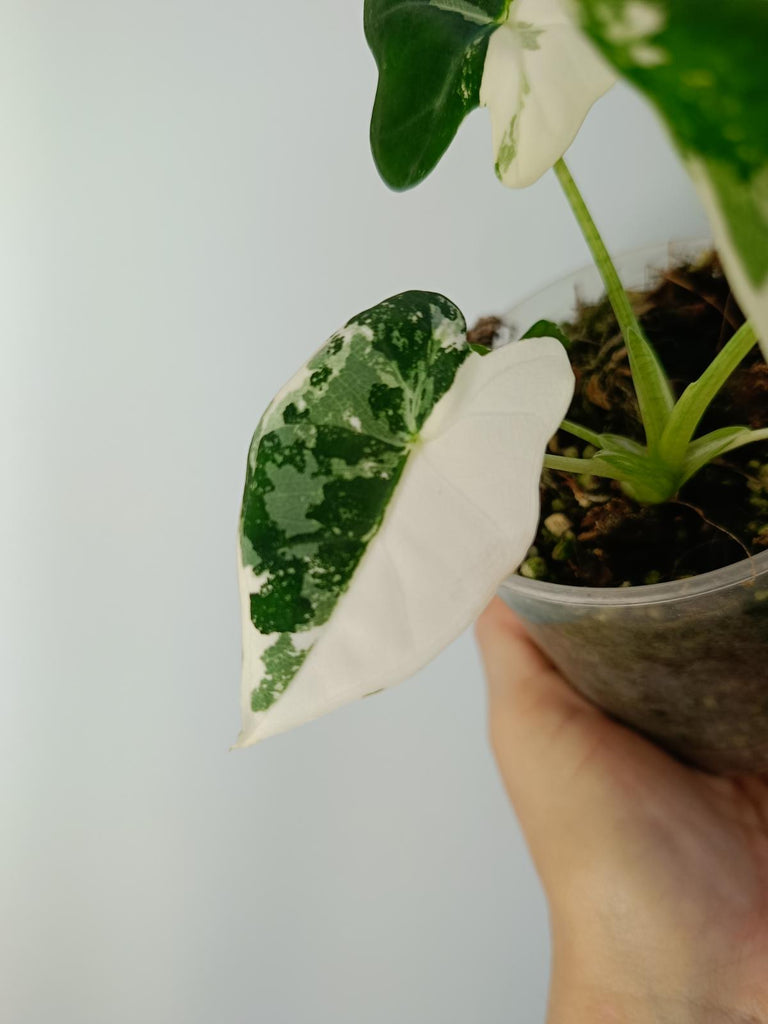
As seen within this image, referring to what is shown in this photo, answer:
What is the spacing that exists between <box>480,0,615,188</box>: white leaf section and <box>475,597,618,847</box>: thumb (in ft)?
1.30

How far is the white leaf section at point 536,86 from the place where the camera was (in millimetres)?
293

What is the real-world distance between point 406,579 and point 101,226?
0.62 m

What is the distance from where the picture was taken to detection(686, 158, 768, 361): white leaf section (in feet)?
0.46

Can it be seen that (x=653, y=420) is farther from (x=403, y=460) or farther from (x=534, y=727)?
(x=534, y=727)

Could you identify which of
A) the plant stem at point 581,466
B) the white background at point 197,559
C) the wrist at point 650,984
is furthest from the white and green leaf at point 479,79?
the wrist at point 650,984

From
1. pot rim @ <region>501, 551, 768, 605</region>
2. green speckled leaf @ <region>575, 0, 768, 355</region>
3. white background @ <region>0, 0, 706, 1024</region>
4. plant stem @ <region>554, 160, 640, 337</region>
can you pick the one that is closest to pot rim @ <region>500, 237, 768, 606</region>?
pot rim @ <region>501, 551, 768, 605</region>

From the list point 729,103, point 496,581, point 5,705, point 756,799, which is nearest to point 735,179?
point 729,103

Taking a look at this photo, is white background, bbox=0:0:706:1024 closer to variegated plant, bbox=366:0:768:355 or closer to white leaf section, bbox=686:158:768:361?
variegated plant, bbox=366:0:768:355

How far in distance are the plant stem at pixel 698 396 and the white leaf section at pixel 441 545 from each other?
0.39 ft

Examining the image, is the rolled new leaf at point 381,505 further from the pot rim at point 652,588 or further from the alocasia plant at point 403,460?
the pot rim at point 652,588

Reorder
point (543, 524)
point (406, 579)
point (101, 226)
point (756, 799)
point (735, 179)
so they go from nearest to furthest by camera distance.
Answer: point (735, 179) → point (406, 579) → point (543, 524) → point (756, 799) → point (101, 226)

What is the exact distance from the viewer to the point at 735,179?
0.47 ft

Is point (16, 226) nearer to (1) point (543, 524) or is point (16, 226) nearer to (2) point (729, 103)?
(1) point (543, 524)

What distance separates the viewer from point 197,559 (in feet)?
2.56
